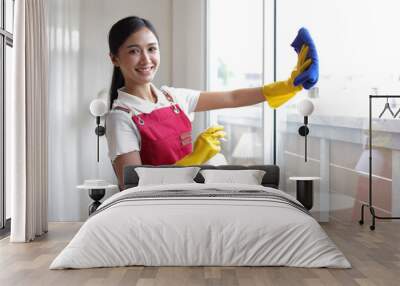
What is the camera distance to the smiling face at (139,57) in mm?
7273

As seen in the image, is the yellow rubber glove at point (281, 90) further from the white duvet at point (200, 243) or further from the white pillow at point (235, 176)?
the white duvet at point (200, 243)

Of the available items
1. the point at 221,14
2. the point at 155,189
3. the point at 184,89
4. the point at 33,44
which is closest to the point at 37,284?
the point at 155,189

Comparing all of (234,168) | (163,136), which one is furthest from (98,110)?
(234,168)

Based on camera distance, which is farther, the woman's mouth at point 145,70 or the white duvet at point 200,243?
the woman's mouth at point 145,70

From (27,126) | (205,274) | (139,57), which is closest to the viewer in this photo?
(205,274)

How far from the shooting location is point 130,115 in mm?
7266

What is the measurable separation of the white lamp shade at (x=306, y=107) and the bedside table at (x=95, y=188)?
79.7 inches

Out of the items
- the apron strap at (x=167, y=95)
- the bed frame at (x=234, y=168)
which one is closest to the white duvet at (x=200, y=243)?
the bed frame at (x=234, y=168)

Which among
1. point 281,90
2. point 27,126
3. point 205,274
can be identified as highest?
point 281,90

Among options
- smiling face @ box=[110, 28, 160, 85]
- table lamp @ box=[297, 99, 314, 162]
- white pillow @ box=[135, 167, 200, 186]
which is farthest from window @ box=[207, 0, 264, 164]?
white pillow @ box=[135, 167, 200, 186]

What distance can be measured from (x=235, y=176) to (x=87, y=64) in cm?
208

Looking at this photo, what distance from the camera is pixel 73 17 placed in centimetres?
759

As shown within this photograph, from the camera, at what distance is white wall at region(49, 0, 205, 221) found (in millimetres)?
7523

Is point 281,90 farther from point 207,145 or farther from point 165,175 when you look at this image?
point 165,175
